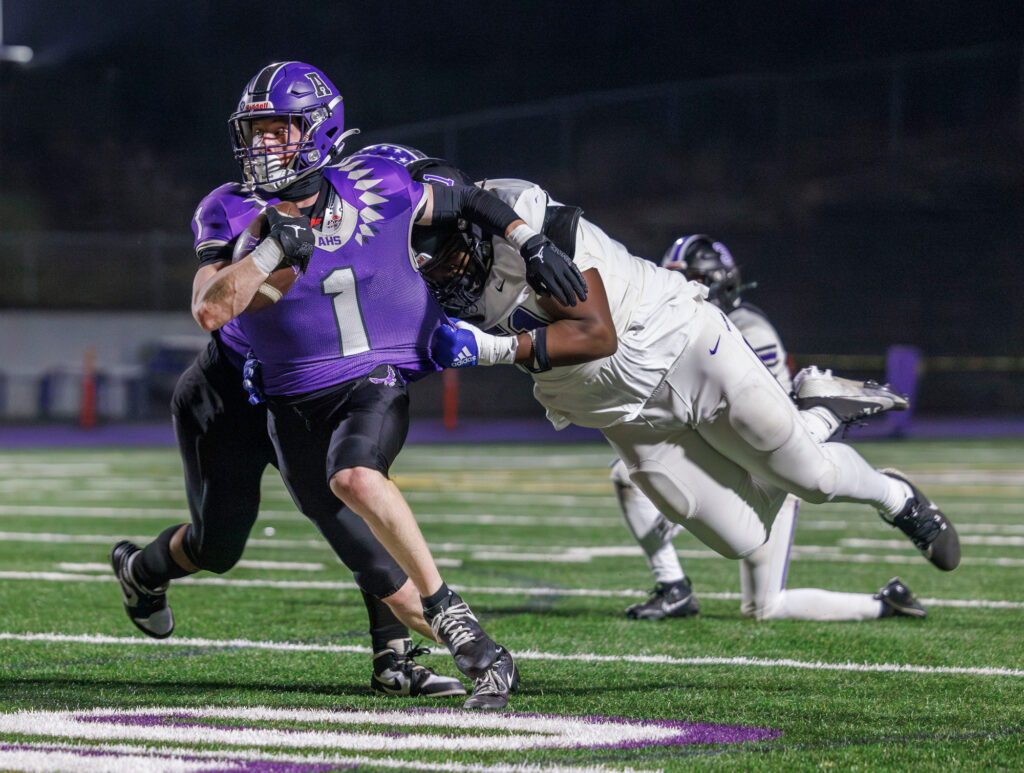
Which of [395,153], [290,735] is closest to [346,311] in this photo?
[395,153]

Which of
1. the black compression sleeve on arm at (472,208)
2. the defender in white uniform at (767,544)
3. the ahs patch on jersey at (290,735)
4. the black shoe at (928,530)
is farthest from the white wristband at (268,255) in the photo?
the black shoe at (928,530)

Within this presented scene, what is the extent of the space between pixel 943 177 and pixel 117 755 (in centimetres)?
2592

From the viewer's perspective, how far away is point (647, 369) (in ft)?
14.1

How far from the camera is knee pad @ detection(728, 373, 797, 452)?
4426 millimetres

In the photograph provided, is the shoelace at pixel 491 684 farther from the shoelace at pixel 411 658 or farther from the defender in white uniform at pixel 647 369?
the defender in white uniform at pixel 647 369

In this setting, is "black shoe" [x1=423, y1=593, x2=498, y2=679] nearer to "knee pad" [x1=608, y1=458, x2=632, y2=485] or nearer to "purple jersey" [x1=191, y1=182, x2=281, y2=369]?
"purple jersey" [x1=191, y1=182, x2=281, y2=369]

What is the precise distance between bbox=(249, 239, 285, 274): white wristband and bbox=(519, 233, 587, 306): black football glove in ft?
2.10

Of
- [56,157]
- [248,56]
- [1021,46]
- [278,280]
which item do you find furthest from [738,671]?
[56,157]

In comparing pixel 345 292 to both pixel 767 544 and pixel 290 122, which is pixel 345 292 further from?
pixel 767 544

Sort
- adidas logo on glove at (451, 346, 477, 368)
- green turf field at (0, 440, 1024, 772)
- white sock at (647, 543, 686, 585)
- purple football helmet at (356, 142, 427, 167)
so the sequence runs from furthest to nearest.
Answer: white sock at (647, 543, 686, 585) → purple football helmet at (356, 142, 427, 167) → adidas logo on glove at (451, 346, 477, 368) → green turf field at (0, 440, 1024, 772)

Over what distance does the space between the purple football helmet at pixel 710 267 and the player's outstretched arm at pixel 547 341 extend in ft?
7.16

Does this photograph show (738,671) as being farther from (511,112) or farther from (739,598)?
(511,112)

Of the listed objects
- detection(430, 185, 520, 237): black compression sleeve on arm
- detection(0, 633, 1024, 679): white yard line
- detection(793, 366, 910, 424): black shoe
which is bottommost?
detection(0, 633, 1024, 679): white yard line

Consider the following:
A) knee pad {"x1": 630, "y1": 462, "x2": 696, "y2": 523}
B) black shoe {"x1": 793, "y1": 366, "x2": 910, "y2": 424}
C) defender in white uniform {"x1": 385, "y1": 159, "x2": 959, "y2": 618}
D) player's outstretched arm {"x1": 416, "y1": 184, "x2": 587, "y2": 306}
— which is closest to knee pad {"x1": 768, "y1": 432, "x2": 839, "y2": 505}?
defender in white uniform {"x1": 385, "y1": 159, "x2": 959, "y2": 618}
